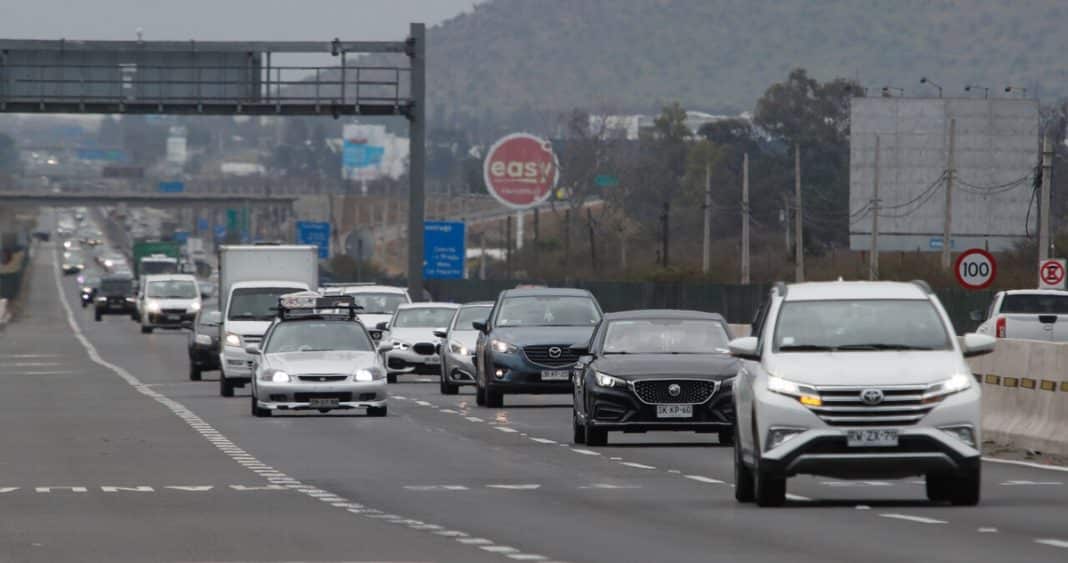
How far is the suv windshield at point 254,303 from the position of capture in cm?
4225

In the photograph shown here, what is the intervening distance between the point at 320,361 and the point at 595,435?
7.43m

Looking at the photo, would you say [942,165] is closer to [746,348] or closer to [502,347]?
[502,347]

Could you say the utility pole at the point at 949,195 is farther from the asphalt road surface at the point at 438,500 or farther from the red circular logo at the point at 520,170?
the asphalt road surface at the point at 438,500

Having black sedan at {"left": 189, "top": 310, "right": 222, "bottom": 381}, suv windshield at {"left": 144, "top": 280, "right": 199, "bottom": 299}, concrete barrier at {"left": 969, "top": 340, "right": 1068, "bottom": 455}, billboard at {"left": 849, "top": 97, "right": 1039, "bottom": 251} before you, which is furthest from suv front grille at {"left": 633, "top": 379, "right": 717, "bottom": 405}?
suv windshield at {"left": 144, "top": 280, "right": 199, "bottom": 299}

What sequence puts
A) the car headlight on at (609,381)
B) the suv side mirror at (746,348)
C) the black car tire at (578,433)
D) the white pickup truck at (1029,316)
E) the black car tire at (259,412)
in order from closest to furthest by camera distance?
the suv side mirror at (746,348) → the car headlight on at (609,381) → the black car tire at (578,433) → the black car tire at (259,412) → the white pickup truck at (1029,316)

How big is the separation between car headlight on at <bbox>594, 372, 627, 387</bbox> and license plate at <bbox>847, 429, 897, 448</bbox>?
829 centimetres

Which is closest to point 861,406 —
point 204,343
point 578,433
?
point 578,433

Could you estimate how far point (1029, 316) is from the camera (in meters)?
43.7

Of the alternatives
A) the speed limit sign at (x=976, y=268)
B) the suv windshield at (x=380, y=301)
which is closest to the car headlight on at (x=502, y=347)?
the speed limit sign at (x=976, y=268)

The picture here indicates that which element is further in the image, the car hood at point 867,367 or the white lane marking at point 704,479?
the white lane marking at point 704,479

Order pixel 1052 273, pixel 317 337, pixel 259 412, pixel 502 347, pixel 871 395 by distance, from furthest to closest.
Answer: pixel 1052 273
pixel 502 347
pixel 317 337
pixel 259 412
pixel 871 395

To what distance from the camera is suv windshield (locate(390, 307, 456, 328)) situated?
47188 mm

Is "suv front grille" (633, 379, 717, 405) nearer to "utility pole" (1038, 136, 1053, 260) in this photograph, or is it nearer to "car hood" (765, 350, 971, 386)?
"car hood" (765, 350, 971, 386)

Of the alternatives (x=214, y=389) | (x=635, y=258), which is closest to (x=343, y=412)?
(x=214, y=389)
